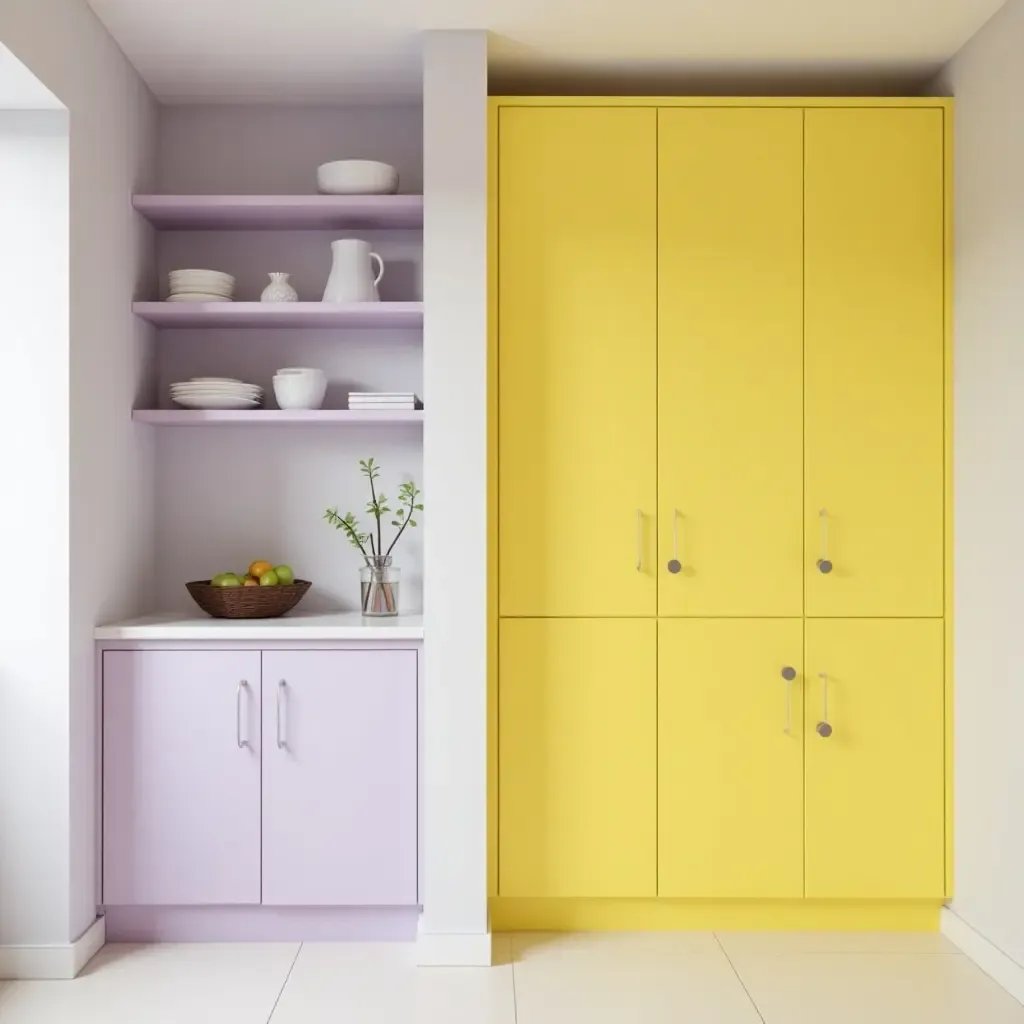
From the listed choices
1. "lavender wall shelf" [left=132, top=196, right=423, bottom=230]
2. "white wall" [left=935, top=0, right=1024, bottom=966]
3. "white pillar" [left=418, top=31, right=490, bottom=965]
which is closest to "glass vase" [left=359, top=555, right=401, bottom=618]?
"white pillar" [left=418, top=31, right=490, bottom=965]

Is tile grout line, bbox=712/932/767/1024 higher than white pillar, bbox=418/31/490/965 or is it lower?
lower

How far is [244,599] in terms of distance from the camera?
2.96 meters

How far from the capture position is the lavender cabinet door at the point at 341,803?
2.88m

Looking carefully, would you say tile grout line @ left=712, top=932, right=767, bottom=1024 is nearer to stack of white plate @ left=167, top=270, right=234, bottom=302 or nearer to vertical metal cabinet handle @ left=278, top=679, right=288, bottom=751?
vertical metal cabinet handle @ left=278, top=679, right=288, bottom=751

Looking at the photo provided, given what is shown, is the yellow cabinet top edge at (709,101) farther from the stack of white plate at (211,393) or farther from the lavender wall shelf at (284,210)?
the stack of white plate at (211,393)

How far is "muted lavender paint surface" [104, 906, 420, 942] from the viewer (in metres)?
2.92

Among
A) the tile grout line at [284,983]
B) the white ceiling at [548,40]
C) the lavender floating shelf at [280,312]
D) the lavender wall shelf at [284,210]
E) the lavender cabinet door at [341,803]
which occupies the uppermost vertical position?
the white ceiling at [548,40]

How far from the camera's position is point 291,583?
121 inches

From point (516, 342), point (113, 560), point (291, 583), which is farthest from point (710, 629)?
point (113, 560)

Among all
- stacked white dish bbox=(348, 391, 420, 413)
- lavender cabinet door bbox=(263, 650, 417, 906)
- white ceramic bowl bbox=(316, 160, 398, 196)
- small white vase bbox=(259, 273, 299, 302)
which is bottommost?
lavender cabinet door bbox=(263, 650, 417, 906)

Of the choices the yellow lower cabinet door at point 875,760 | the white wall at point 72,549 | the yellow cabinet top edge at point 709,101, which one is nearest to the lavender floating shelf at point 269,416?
the white wall at point 72,549

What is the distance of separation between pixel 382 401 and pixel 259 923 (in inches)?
60.0

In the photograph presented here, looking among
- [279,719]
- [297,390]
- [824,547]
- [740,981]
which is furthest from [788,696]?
[297,390]

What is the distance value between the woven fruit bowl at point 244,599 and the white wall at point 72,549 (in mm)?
265
